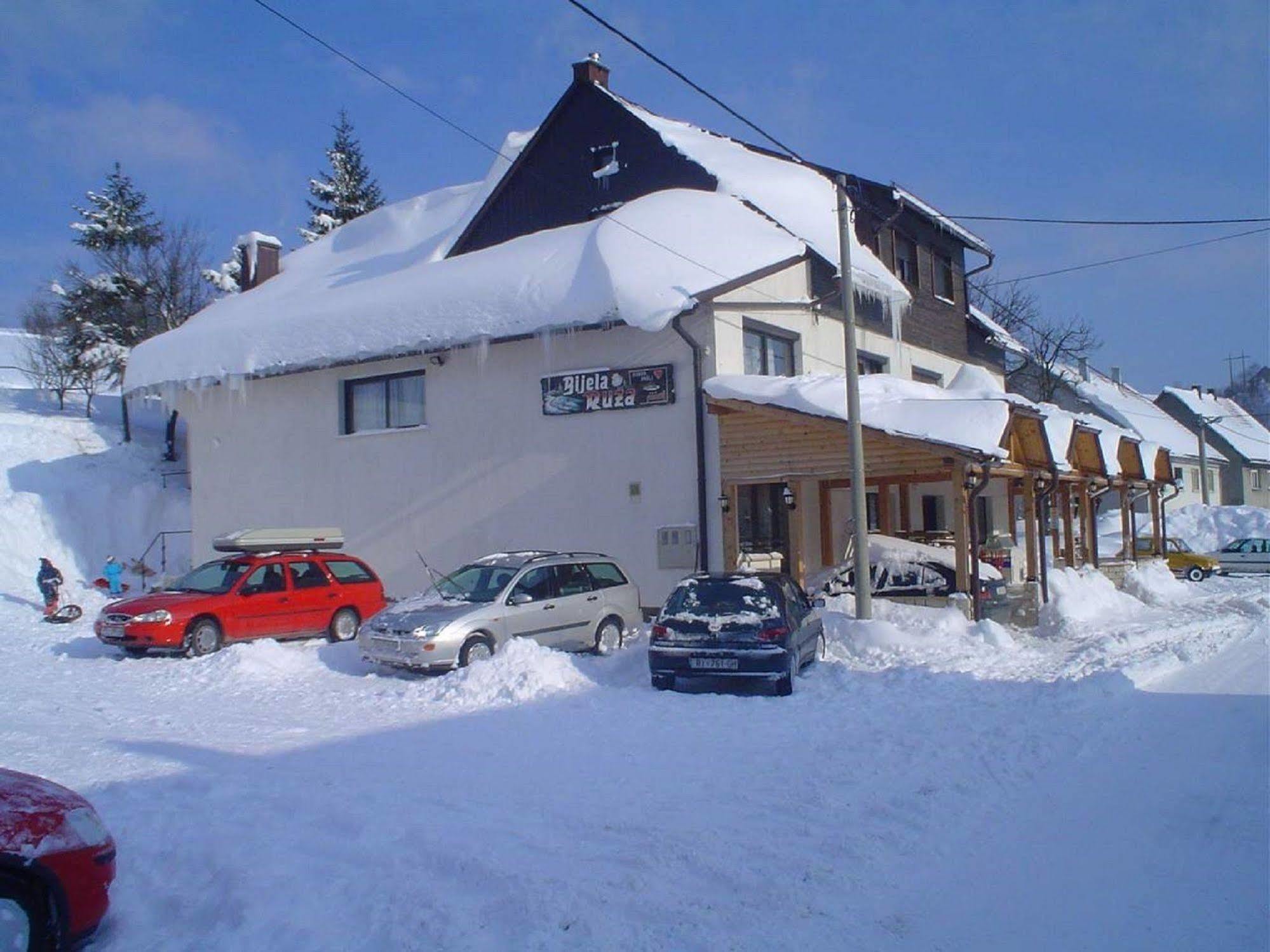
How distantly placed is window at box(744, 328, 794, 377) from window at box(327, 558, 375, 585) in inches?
307

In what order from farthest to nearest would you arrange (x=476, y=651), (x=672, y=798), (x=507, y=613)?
(x=507, y=613) → (x=476, y=651) → (x=672, y=798)

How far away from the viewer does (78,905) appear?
4.65 meters

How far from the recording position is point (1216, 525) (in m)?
43.4

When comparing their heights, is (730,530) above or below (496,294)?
below

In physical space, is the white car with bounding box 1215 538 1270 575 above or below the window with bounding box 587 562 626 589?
below

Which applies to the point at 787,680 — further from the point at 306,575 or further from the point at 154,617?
the point at 154,617

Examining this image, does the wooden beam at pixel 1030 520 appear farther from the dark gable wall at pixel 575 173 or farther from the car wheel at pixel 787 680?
the car wheel at pixel 787 680

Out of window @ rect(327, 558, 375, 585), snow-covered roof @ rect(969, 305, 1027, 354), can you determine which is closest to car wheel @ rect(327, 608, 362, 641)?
window @ rect(327, 558, 375, 585)

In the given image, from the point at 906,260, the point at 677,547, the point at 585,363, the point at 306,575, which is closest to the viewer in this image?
the point at 306,575

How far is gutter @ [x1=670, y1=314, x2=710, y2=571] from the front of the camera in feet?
57.8

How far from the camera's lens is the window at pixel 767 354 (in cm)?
1952

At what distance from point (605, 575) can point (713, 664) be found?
3.91m

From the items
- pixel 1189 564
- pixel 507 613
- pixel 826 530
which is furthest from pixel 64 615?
pixel 1189 564

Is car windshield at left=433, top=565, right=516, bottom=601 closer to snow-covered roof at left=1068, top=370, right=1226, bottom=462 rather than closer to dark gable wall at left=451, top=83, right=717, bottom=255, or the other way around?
dark gable wall at left=451, top=83, right=717, bottom=255
